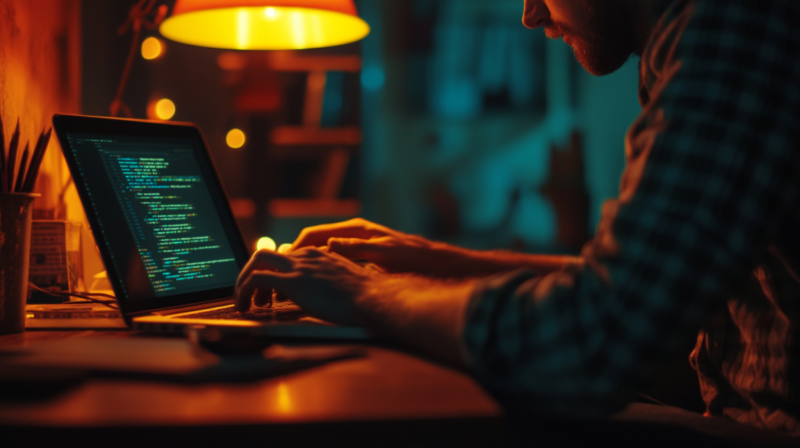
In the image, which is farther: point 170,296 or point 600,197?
point 600,197

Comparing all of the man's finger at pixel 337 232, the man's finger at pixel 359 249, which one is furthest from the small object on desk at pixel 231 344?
the man's finger at pixel 337 232

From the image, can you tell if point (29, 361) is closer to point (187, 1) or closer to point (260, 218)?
point (187, 1)

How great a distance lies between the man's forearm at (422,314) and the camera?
0.56m

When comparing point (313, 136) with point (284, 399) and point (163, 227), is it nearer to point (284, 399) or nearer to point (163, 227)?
point (163, 227)

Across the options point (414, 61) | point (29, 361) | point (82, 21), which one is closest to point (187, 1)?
point (82, 21)

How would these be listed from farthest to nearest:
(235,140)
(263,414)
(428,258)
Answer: (235,140) < (428,258) < (263,414)

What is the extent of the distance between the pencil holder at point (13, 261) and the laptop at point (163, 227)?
10 cm

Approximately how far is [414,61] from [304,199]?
2.96 ft

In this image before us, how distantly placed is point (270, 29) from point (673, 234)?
42.0 inches

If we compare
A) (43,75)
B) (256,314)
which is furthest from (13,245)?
(43,75)

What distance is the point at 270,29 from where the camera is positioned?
1.33 meters

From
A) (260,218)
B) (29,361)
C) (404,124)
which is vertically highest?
(404,124)

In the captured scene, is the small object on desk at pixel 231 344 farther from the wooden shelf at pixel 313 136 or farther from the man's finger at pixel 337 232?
the wooden shelf at pixel 313 136

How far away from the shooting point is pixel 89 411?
16.5 inches
